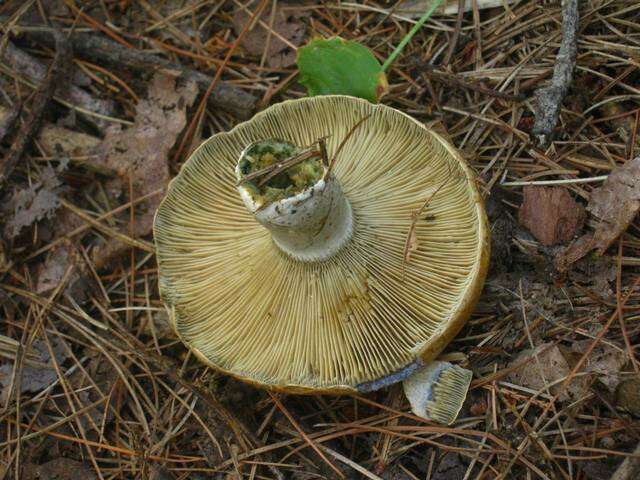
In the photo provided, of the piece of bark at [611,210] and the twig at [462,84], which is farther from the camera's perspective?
the twig at [462,84]

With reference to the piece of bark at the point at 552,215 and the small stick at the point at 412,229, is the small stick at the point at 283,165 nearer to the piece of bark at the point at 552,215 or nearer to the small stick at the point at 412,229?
the small stick at the point at 412,229

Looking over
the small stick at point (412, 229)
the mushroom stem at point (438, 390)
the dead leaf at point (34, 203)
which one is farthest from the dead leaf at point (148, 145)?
the mushroom stem at point (438, 390)

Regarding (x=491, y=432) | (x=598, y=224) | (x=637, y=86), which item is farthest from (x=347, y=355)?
(x=637, y=86)

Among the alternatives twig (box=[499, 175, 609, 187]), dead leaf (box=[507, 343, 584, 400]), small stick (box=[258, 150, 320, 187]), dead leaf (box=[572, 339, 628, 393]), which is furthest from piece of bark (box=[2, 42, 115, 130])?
dead leaf (box=[572, 339, 628, 393])

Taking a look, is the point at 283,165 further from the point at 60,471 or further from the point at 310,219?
the point at 60,471

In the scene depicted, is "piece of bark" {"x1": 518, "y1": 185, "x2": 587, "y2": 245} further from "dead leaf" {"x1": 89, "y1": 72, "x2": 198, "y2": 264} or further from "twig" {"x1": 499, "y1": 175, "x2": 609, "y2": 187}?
"dead leaf" {"x1": 89, "y1": 72, "x2": 198, "y2": 264}
